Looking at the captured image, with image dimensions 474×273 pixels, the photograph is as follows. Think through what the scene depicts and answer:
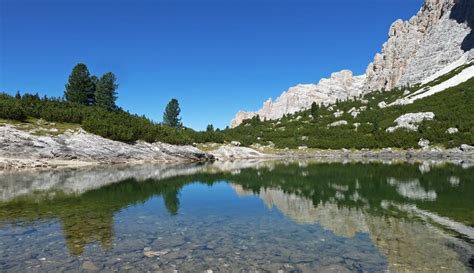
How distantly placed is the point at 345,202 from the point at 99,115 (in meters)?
76.1

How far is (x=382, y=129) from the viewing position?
146750mm

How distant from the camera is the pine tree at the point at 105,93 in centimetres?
11100

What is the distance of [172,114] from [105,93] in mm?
55210

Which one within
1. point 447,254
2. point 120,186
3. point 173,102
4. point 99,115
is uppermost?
point 173,102

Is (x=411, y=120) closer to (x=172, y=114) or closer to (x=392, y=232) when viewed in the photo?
(x=172, y=114)

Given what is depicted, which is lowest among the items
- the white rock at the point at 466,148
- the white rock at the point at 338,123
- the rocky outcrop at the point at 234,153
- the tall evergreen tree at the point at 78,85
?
the white rock at the point at 466,148

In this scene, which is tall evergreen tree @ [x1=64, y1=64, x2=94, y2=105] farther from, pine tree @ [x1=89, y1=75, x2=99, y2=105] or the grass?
the grass

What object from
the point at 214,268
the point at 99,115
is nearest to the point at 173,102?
the point at 99,115

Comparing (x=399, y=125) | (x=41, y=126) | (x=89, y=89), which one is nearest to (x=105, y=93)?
(x=89, y=89)

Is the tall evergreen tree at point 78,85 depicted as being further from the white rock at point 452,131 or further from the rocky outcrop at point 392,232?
the white rock at point 452,131

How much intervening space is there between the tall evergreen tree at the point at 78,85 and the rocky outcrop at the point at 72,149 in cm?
3714

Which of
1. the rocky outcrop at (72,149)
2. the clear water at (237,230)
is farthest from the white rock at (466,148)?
the rocky outcrop at (72,149)

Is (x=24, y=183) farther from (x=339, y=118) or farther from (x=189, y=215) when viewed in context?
(x=339, y=118)

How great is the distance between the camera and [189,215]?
25094 mm
